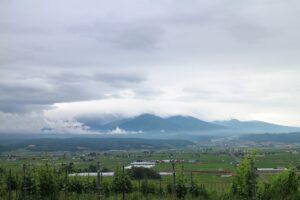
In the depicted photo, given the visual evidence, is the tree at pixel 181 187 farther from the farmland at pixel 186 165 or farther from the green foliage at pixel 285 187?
the green foliage at pixel 285 187

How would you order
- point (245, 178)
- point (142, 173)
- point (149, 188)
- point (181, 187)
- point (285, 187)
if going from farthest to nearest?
point (142, 173)
point (149, 188)
point (181, 187)
point (285, 187)
point (245, 178)

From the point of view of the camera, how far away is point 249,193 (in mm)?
18922

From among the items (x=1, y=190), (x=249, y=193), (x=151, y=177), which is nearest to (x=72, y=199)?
(x=1, y=190)

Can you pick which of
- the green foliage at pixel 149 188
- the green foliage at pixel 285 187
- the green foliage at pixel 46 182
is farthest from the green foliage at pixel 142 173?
the green foliage at pixel 285 187

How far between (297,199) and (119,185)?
39.9 feet

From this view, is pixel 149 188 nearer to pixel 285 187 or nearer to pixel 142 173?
pixel 285 187

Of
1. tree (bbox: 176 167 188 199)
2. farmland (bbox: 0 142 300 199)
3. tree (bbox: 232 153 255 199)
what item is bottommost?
farmland (bbox: 0 142 300 199)

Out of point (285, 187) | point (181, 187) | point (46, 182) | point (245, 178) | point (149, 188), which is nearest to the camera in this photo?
point (245, 178)

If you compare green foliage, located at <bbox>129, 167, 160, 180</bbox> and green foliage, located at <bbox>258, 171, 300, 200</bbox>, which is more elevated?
green foliage, located at <bbox>258, 171, 300, 200</bbox>

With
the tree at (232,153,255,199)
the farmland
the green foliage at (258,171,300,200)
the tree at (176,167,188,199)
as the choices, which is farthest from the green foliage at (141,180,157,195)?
the tree at (232,153,255,199)

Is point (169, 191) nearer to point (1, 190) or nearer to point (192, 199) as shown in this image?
point (192, 199)

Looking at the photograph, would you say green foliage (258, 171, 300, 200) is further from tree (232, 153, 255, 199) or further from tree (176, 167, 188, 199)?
tree (176, 167, 188, 199)

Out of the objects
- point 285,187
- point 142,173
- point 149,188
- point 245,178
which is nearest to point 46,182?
point 245,178

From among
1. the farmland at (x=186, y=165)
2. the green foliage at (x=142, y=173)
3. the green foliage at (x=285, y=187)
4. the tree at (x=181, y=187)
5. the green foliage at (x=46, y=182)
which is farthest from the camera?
the green foliage at (x=142, y=173)
